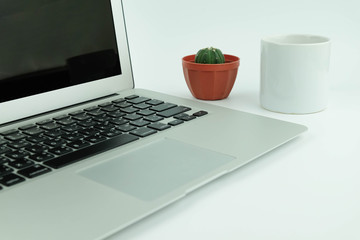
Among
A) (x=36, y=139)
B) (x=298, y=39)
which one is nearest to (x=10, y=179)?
(x=36, y=139)

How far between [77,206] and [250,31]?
2.76ft

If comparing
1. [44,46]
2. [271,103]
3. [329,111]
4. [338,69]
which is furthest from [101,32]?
[338,69]

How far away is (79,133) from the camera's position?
73cm

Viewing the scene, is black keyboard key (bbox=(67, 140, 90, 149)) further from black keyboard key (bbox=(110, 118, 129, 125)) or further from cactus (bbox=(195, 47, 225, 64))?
cactus (bbox=(195, 47, 225, 64))

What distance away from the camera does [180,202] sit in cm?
59

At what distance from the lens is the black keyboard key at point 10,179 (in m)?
0.58

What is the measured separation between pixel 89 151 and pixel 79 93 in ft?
0.75

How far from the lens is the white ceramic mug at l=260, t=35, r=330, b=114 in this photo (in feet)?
2.85

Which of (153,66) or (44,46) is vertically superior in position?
(44,46)

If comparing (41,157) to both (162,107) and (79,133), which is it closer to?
(79,133)

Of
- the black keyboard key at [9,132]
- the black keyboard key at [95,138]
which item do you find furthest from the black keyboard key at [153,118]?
the black keyboard key at [9,132]

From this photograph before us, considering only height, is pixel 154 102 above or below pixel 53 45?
below

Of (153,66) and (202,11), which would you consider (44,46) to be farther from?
(202,11)

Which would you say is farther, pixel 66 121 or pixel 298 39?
pixel 298 39
